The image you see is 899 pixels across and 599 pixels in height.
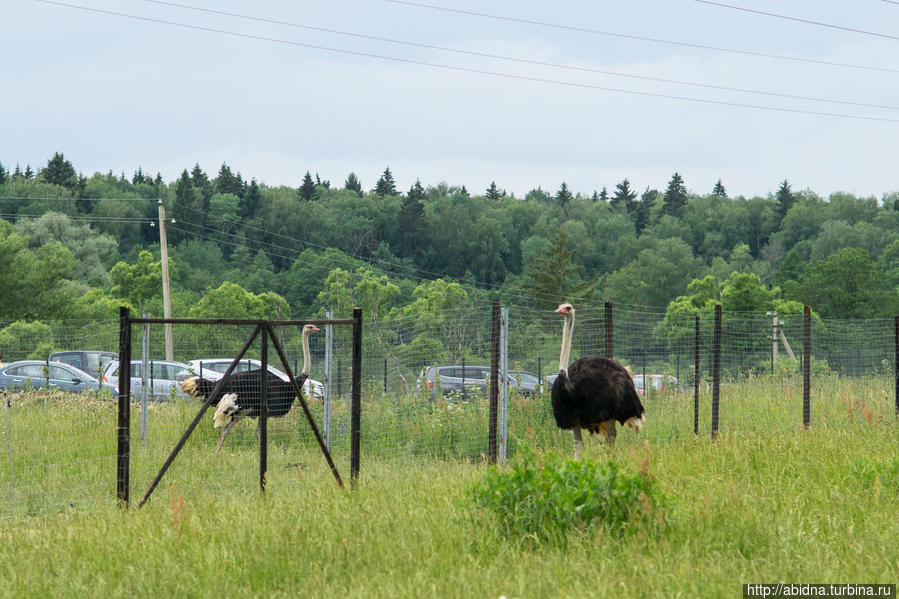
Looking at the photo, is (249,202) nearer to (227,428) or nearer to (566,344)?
(227,428)

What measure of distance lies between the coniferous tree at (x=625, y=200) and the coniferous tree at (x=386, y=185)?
30647 mm

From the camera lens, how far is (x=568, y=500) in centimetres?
614

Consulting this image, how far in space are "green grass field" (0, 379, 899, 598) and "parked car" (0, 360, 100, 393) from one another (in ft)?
36.1

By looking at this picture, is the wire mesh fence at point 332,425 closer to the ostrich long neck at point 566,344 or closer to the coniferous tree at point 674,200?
the ostrich long neck at point 566,344

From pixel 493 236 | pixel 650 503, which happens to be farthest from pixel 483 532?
pixel 493 236

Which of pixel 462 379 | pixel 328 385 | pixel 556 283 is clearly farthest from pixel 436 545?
pixel 556 283

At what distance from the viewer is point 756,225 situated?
11138cm

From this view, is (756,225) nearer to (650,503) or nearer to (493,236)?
(493,236)

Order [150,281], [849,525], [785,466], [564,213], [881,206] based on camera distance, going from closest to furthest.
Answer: [849,525], [785,466], [150,281], [881,206], [564,213]

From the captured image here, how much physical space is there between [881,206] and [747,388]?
324 ft

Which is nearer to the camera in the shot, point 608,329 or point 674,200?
point 608,329

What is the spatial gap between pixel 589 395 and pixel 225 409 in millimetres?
4595

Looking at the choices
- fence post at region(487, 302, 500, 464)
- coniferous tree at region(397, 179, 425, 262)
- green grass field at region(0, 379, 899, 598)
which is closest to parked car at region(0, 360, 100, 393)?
green grass field at region(0, 379, 899, 598)

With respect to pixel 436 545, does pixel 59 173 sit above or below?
above
